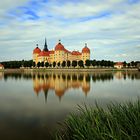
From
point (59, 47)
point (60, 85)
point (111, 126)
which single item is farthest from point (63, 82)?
point (59, 47)

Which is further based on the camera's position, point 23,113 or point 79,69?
point 79,69

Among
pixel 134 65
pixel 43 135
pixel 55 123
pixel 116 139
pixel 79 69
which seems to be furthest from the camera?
pixel 134 65

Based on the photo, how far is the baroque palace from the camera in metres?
85.4

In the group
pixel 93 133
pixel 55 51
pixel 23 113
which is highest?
pixel 55 51

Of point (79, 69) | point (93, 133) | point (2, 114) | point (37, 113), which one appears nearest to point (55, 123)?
point (37, 113)

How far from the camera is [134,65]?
80.8 metres

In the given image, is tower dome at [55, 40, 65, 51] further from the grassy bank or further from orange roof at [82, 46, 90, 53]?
the grassy bank

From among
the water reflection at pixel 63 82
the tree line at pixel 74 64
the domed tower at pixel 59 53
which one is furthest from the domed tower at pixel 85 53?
the water reflection at pixel 63 82

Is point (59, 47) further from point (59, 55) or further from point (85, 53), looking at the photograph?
point (85, 53)

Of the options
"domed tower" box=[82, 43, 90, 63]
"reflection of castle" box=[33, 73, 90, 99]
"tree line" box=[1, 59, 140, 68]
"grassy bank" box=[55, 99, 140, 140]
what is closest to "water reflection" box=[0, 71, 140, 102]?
"reflection of castle" box=[33, 73, 90, 99]

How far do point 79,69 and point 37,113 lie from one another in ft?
190

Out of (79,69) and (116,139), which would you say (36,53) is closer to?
(79,69)

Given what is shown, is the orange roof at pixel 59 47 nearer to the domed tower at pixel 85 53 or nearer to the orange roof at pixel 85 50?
the orange roof at pixel 85 50

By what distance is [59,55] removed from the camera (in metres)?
84.7
